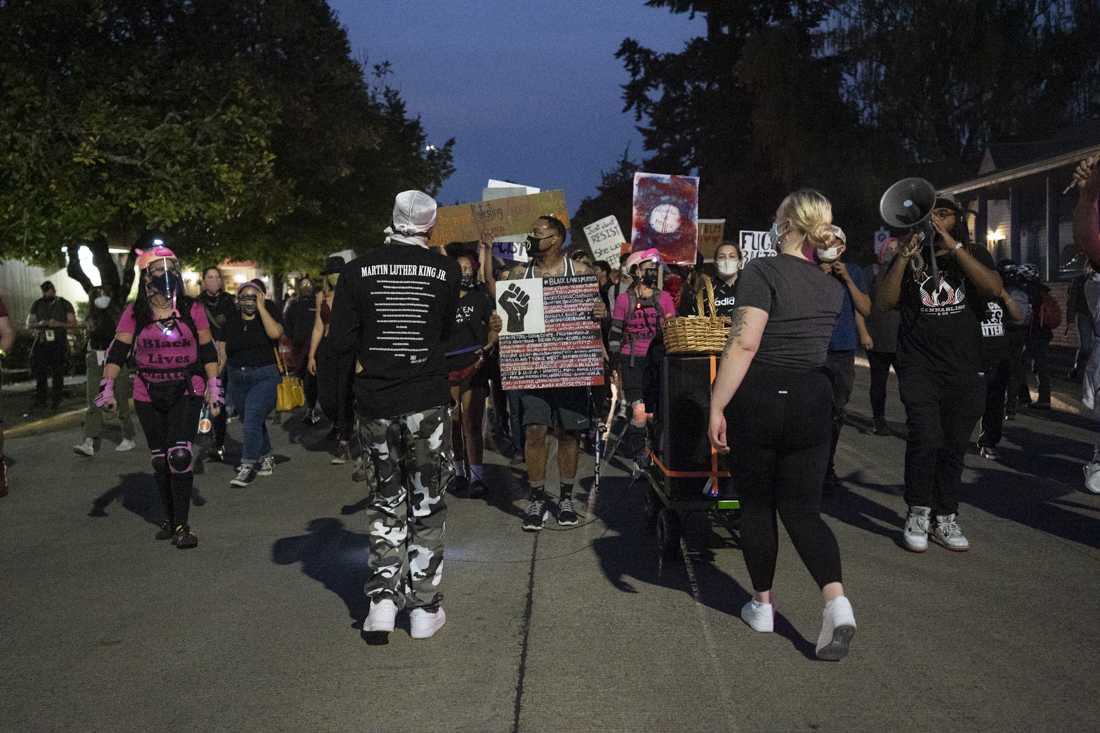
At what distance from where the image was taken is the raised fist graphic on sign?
756 cm

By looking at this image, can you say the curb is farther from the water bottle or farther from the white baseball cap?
the white baseball cap

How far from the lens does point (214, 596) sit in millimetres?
6039

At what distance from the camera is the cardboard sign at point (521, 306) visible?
755 cm

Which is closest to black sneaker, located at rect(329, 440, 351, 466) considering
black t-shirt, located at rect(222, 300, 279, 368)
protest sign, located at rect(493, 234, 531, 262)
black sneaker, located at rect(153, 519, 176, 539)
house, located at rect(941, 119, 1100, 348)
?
black t-shirt, located at rect(222, 300, 279, 368)

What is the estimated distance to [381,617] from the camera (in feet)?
16.5

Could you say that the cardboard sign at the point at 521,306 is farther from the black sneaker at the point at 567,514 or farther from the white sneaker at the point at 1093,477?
the white sneaker at the point at 1093,477

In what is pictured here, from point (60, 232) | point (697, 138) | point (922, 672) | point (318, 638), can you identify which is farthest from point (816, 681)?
point (697, 138)

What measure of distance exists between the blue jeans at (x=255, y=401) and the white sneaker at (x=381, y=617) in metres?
5.22

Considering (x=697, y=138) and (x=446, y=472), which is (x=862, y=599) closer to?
(x=446, y=472)

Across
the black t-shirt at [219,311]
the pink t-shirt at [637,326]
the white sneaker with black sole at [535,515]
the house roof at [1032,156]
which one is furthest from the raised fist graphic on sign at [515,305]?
the house roof at [1032,156]

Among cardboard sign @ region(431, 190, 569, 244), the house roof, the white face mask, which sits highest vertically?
the house roof

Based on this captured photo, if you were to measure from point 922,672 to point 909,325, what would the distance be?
109 inches

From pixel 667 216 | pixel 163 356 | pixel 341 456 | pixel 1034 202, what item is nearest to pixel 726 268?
pixel 163 356

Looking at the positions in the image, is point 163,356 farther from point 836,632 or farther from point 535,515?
point 836,632
